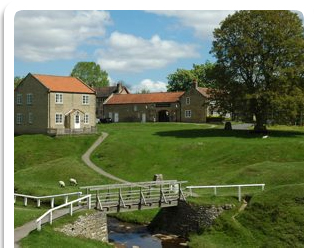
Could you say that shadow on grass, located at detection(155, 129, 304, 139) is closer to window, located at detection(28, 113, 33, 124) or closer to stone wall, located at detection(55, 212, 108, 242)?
window, located at detection(28, 113, 33, 124)

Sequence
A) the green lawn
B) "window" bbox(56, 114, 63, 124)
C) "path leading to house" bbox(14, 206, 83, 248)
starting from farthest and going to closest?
1. "window" bbox(56, 114, 63, 124)
2. the green lawn
3. "path leading to house" bbox(14, 206, 83, 248)

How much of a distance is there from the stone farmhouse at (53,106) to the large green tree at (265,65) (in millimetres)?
21363

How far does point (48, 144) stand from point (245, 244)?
37.2 meters

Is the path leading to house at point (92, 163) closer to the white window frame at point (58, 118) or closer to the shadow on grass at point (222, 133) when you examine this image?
the white window frame at point (58, 118)

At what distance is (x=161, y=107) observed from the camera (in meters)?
94.6

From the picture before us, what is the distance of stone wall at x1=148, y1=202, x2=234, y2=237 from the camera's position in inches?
1291

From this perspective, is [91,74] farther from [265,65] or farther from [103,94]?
[265,65]

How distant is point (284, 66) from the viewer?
61.1 metres

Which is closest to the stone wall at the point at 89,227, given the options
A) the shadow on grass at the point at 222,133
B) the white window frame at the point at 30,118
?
the shadow on grass at the point at 222,133

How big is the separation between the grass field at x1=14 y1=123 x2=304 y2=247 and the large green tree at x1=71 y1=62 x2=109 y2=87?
5827 centimetres

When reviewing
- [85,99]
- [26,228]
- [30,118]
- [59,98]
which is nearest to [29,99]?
[30,118]

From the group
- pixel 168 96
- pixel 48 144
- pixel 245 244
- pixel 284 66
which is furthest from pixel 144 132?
pixel 245 244

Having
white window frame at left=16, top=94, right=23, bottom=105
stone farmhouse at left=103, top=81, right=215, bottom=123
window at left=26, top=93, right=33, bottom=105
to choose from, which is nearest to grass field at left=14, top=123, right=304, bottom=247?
window at left=26, top=93, right=33, bottom=105

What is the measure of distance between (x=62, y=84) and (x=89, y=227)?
4362cm
